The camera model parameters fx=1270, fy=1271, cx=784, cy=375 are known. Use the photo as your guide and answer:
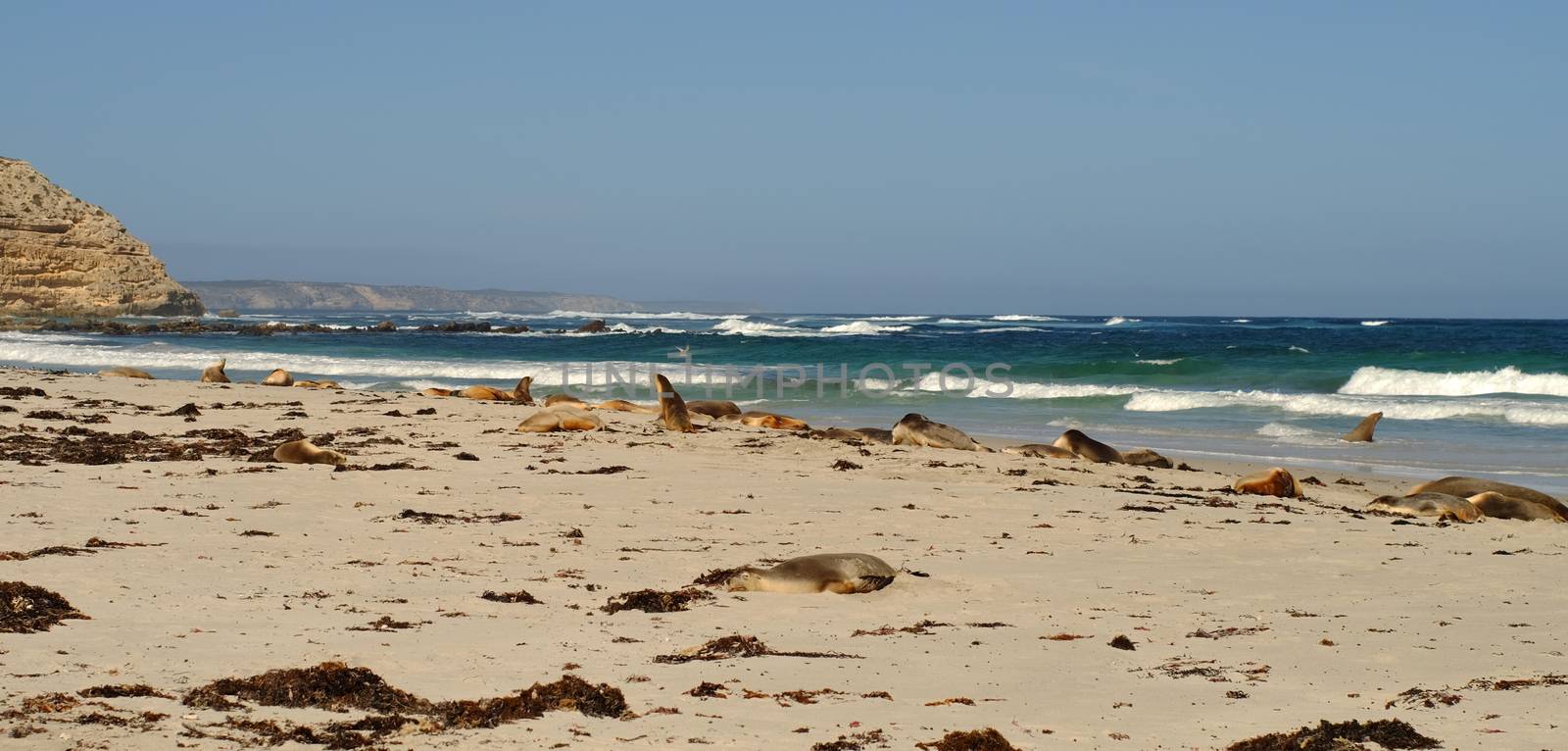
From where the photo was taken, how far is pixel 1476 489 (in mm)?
10805

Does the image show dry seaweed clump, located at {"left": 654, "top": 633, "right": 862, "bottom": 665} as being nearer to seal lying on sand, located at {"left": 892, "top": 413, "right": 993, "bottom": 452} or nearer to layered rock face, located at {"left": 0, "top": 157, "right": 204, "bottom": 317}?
seal lying on sand, located at {"left": 892, "top": 413, "right": 993, "bottom": 452}

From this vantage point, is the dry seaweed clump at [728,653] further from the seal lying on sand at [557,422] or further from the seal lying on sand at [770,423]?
the seal lying on sand at [770,423]

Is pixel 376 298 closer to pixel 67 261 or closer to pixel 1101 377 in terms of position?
pixel 67 261

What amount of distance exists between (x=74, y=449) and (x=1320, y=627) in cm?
997

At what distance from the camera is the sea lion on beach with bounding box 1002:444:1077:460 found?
1320 cm

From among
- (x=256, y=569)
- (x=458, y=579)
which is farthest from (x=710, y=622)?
(x=256, y=569)

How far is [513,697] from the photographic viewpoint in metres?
4.05

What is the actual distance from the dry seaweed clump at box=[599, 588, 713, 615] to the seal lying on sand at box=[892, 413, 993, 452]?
8096 mm

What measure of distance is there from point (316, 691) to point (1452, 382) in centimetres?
2840

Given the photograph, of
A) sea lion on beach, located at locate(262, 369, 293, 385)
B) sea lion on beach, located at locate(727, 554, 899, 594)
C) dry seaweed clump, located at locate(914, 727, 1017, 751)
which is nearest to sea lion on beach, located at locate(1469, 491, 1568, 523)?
sea lion on beach, located at locate(727, 554, 899, 594)

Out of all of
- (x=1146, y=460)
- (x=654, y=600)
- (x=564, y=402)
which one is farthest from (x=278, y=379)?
(x=654, y=600)

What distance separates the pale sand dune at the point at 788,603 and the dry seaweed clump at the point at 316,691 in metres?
0.08

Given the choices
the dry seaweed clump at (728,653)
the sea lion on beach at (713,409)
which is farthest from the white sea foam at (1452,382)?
the dry seaweed clump at (728,653)

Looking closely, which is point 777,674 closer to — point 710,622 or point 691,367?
point 710,622
